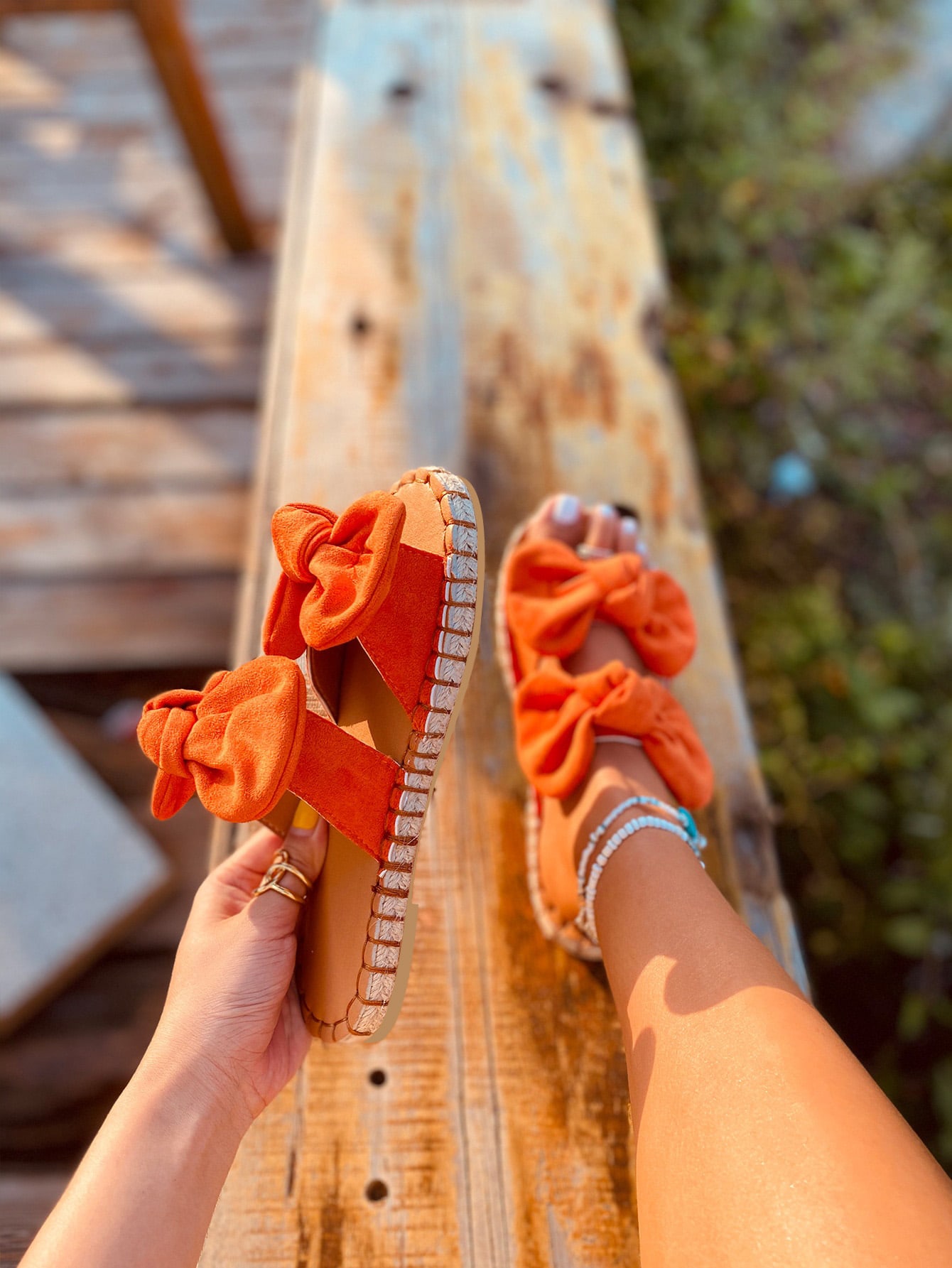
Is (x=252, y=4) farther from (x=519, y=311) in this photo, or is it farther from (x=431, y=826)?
(x=431, y=826)

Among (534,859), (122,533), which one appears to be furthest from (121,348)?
(534,859)

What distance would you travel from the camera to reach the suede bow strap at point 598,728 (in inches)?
36.0

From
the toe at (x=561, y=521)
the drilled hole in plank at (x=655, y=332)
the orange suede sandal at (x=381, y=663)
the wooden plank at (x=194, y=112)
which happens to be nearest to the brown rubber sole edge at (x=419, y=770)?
the orange suede sandal at (x=381, y=663)

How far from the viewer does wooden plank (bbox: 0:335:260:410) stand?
6.38 feet

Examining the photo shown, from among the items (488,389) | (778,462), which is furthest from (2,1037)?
(778,462)

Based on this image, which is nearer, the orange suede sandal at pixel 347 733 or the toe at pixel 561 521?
the orange suede sandal at pixel 347 733

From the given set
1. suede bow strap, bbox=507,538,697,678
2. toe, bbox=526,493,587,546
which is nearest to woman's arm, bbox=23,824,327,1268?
suede bow strap, bbox=507,538,697,678

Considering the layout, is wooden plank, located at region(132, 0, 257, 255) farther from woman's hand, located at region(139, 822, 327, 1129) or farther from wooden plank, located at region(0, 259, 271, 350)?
woman's hand, located at region(139, 822, 327, 1129)

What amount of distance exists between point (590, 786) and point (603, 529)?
0.36 metres

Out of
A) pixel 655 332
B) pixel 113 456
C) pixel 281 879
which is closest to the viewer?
pixel 281 879

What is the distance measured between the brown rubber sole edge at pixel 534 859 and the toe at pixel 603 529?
0.09m

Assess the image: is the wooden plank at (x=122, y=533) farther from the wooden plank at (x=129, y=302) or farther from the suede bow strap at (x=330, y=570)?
the suede bow strap at (x=330, y=570)

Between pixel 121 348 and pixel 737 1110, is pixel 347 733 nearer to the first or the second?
pixel 737 1110

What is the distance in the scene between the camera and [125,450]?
74.2 inches
